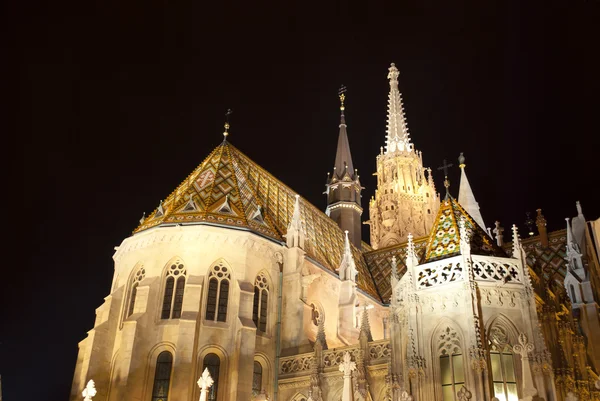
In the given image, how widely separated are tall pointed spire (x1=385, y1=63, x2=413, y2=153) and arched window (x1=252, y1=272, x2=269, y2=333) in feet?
99.8

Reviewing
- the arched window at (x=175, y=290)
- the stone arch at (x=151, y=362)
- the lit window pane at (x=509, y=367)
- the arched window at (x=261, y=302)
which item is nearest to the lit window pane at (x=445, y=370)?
the lit window pane at (x=509, y=367)

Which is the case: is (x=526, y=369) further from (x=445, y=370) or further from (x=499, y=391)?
(x=445, y=370)

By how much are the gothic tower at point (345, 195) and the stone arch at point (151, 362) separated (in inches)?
774

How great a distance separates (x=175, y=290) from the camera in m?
25.1

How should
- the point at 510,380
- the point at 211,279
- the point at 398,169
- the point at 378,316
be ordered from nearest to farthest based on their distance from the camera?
the point at 510,380 → the point at 211,279 → the point at 378,316 → the point at 398,169

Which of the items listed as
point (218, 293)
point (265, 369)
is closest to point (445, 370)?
point (265, 369)

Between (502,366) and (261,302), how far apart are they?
1132cm

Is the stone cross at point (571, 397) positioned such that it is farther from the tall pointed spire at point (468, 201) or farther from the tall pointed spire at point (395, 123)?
the tall pointed spire at point (395, 123)

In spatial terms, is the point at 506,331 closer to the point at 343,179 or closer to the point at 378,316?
the point at 378,316

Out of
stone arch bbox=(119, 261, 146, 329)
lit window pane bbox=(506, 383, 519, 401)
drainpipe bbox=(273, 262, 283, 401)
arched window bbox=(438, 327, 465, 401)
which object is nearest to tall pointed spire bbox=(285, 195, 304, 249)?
drainpipe bbox=(273, 262, 283, 401)

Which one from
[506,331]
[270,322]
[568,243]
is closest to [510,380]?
[506,331]

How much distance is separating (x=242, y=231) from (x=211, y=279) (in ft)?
8.31

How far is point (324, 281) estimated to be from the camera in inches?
1142

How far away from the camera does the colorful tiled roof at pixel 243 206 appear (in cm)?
2700
